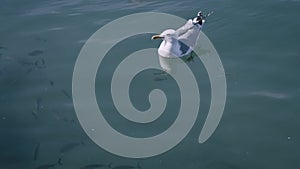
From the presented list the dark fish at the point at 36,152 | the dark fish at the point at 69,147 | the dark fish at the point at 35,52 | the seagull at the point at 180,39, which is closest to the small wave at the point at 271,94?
the seagull at the point at 180,39

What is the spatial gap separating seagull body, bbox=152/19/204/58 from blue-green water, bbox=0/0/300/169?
401mm

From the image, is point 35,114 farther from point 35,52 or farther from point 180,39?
point 180,39

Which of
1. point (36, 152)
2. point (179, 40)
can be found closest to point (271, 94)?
point (179, 40)

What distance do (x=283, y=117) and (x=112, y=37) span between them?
366 centimetres

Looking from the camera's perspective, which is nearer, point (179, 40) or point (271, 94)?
point (271, 94)

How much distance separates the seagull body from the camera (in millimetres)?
8180

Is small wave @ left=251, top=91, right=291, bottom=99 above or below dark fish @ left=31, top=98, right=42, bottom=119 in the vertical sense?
below

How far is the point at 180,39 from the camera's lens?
327 inches

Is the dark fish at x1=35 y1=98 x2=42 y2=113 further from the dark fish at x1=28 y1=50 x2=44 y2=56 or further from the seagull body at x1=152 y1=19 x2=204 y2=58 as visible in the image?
the seagull body at x1=152 y1=19 x2=204 y2=58

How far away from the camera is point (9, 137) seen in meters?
6.64

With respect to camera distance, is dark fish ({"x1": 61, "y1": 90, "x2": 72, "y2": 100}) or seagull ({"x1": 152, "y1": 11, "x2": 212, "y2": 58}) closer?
dark fish ({"x1": 61, "y1": 90, "x2": 72, "y2": 100})

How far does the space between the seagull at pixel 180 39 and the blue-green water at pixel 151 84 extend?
1.31ft

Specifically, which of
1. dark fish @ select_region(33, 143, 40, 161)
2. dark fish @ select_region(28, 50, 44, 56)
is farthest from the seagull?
dark fish @ select_region(33, 143, 40, 161)

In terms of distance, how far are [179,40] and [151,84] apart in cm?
119
